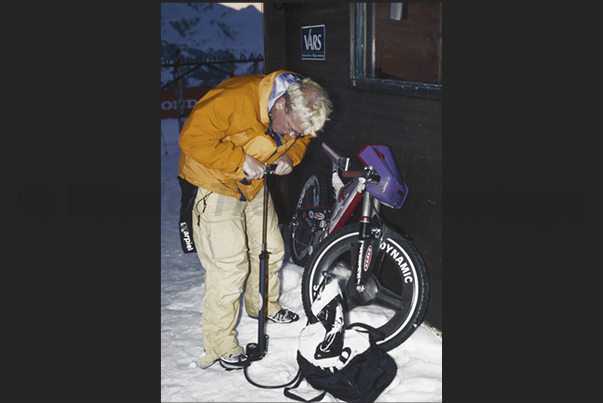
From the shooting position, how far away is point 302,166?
16.1 ft

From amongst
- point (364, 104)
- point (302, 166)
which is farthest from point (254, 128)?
point (302, 166)

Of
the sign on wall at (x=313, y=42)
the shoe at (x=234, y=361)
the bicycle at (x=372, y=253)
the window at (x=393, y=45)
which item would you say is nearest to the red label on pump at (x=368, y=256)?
the bicycle at (x=372, y=253)

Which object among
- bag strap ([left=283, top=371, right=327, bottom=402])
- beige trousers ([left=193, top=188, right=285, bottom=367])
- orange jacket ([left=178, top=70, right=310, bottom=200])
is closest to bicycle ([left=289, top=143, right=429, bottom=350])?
bag strap ([left=283, top=371, right=327, bottom=402])

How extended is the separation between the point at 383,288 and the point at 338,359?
0.74 metres

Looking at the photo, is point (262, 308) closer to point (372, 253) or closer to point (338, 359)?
point (338, 359)

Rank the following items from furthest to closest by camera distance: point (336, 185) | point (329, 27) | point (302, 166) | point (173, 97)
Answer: point (173, 97), point (302, 166), point (329, 27), point (336, 185)

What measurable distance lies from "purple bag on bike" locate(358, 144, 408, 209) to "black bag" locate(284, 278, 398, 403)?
0.63m

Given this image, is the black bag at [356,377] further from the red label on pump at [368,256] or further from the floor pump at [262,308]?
the red label on pump at [368,256]

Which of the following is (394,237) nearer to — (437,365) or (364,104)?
(437,365)

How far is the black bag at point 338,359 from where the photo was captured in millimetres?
2656

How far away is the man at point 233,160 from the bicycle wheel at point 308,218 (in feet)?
2.58

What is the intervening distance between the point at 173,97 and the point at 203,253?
9.96 meters

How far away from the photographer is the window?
3.62 meters

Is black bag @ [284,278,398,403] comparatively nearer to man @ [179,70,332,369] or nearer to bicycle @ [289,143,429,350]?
bicycle @ [289,143,429,350]
